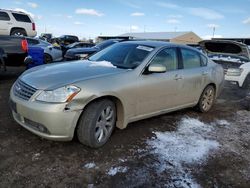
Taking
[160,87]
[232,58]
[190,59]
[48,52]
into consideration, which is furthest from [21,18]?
[160,87]

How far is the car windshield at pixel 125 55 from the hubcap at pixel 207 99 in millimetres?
2041

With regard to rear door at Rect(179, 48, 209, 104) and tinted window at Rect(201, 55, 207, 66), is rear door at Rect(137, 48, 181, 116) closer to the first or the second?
rear door at Rect(179, 48, 209, 104)

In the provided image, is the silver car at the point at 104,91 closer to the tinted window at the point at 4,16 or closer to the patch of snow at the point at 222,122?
the patch of snow at the point at 222,122

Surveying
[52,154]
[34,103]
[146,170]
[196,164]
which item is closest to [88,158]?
[52,154]

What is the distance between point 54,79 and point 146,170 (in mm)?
1672

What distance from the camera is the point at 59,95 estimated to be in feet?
10.5

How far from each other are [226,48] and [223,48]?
123 mm

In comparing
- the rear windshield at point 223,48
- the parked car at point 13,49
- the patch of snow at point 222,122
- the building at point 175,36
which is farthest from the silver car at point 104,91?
the building at point 175,36

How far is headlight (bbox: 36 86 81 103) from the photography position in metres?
3.17

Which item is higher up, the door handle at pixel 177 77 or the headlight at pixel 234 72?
the door handle at pixel 177 77

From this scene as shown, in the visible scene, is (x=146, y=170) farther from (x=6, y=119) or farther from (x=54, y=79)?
(x=6, y=119)

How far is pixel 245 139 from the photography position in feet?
15.0

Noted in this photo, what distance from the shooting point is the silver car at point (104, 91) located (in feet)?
10.5

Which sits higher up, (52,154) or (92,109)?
(92,109)
